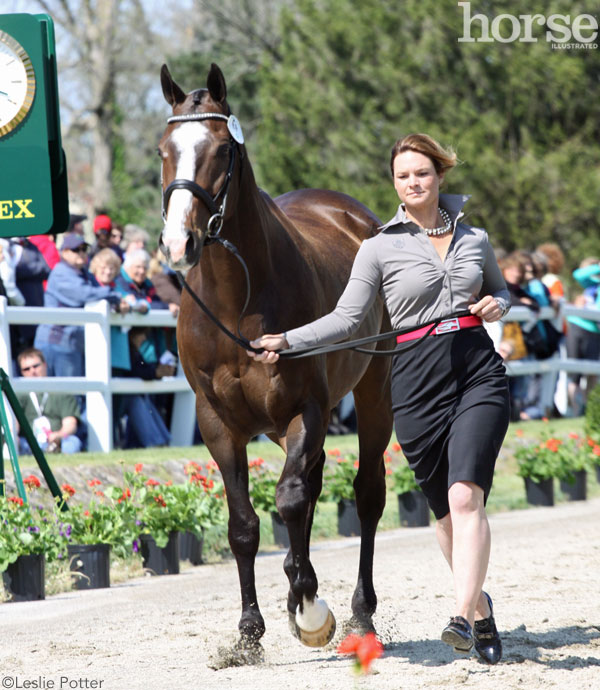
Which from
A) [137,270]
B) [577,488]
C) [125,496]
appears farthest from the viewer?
[577,488]

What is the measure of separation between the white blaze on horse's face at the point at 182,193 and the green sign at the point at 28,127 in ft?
7.39

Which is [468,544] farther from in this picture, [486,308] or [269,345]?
[269,345]

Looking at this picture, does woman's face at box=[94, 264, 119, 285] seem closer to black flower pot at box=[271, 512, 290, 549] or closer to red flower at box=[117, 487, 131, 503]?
black flower pot at box=[271, 512, 290, 549]

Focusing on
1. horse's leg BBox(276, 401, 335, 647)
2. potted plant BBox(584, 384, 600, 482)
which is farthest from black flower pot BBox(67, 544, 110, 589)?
potted plant BBox(584, 384, 600, 482)

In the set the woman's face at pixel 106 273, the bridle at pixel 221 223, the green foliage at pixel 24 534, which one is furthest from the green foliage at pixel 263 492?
the bridle at pixel 221 223

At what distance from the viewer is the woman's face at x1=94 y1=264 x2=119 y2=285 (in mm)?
10289

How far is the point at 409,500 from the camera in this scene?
30.7 ft

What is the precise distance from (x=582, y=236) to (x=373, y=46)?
6.13 meters

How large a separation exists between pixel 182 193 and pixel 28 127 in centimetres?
258

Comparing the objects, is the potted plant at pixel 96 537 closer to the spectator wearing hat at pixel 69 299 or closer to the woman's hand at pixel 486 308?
the spectator wearing hat at pixel 69 299

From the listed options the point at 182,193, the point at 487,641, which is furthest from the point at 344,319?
the point at 487,641

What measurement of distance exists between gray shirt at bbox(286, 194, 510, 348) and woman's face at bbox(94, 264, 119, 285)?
19.0ft

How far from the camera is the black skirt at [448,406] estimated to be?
177 inches

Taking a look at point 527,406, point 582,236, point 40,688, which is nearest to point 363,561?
point 40,688
